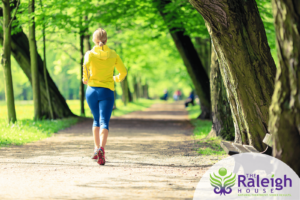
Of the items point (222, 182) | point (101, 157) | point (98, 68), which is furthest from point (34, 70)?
point (222, 182)

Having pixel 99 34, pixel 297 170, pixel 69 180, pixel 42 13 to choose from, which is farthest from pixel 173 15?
pixel 297 170

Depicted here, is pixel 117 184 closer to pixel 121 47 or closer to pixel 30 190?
pixel 30 190

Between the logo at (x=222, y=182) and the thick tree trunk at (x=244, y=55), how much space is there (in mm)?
788

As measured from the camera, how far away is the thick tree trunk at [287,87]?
310 cm

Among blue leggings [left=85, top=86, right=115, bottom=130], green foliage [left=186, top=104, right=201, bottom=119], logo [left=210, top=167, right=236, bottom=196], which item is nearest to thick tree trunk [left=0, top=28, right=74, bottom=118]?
green foliage [left=186, top=104, right=201, bottom=119]

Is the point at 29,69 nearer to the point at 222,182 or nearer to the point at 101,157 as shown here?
the point at 101,157

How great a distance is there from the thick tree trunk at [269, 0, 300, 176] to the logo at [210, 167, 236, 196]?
926 millimetres

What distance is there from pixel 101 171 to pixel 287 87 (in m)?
2.92

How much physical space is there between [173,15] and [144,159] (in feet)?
24.3

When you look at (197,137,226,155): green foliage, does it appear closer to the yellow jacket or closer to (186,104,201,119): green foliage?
the yellow jacket

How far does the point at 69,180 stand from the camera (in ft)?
14.8

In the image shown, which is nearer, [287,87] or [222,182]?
[287,87]

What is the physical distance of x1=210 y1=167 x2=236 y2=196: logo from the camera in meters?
4.03

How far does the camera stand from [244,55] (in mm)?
4734
